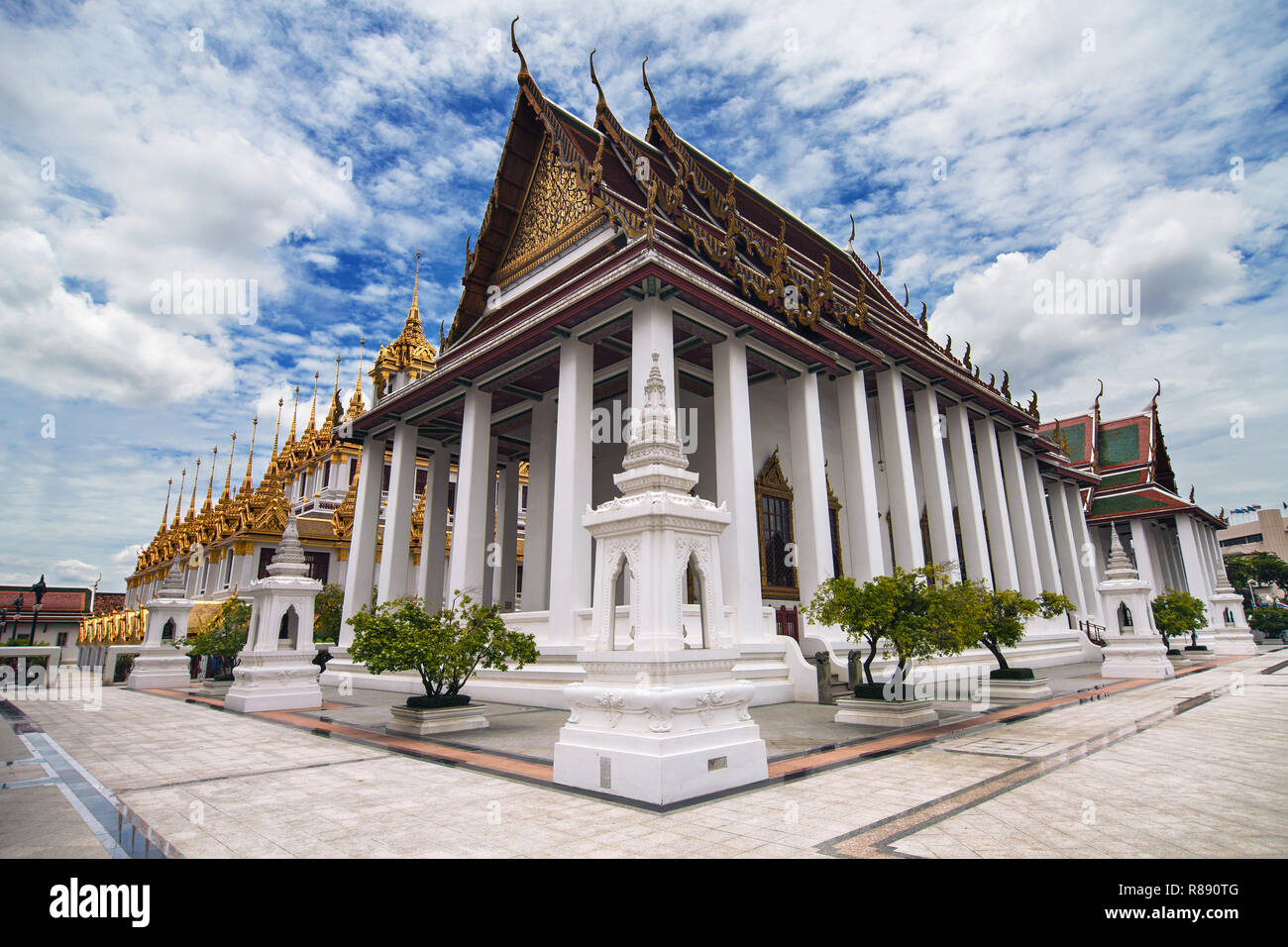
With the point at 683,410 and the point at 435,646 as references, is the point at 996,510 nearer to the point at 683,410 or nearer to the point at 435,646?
the point at 683,410

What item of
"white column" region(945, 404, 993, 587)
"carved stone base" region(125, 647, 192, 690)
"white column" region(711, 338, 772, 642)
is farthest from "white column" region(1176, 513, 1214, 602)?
"carved stone base" region(125, 647, 192, 690)

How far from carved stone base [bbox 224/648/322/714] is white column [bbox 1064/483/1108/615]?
2398 cm

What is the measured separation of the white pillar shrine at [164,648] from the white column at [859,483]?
47.9 ft

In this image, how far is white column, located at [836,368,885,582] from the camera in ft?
45.7

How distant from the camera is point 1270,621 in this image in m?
34.6

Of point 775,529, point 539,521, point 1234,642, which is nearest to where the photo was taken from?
point 775,529

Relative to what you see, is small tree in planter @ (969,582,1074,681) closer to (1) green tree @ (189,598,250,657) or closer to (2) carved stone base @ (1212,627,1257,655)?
(1) green tree @ (189,598,250,657)

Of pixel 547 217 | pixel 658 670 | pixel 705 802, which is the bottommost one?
pixel 705 802

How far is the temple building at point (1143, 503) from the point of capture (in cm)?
2772

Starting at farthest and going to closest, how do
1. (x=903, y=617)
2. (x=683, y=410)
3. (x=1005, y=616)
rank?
(x=683, y=410)
(x=1005, y=616)
(x=903, y=617)

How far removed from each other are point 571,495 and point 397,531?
7040mm

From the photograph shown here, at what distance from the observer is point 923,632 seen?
7.96 m

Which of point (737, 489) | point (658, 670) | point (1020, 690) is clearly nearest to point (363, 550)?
point (737, 489)
